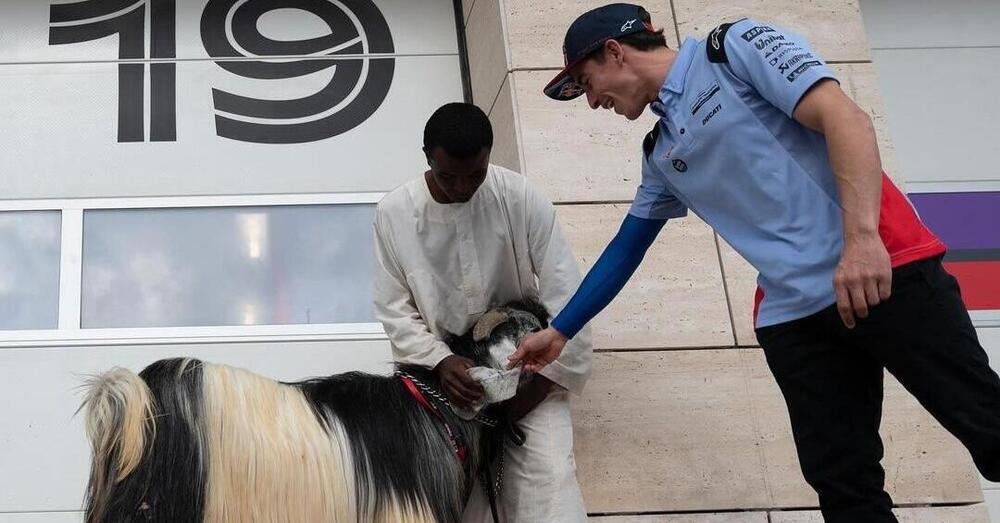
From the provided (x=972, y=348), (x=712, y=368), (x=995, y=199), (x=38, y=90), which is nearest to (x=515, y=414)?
(x=712, y=368)

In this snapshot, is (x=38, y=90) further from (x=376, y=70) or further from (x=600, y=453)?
(x=600, y=453)

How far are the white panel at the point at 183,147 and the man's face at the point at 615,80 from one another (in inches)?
79.9

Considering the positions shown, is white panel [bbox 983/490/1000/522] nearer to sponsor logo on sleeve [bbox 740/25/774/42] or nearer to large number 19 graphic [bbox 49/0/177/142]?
sponsor logo on sleeve [bbox 740/25/774/42]

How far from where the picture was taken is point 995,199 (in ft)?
17.8

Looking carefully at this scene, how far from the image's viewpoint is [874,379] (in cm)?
274

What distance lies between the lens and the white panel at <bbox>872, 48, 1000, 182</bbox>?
17.8ft

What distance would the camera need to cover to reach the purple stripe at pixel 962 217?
532cm

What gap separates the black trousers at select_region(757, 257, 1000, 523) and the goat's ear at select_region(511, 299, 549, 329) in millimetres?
813

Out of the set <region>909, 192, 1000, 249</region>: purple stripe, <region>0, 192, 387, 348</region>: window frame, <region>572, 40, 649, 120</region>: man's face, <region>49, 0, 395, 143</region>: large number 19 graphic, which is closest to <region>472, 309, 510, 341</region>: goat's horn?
<region>572, 40, 649, 120</region>: man's face

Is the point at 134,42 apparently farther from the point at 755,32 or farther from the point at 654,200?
the point at 755,32

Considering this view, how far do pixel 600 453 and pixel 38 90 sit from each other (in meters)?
2.74

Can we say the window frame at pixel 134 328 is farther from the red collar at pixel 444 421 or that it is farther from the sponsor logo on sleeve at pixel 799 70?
the sponsor logo on sleeve at pixel 799 70

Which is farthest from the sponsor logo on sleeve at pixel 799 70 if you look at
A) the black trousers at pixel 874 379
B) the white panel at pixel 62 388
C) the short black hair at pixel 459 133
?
the white panel at pixel 62 388

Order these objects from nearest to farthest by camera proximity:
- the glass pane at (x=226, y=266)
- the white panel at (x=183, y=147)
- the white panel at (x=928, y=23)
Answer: the glass pane at (x=226, y=266) → the white panel at (x=183, y=147) → the white panel at (x=928, y=23)
